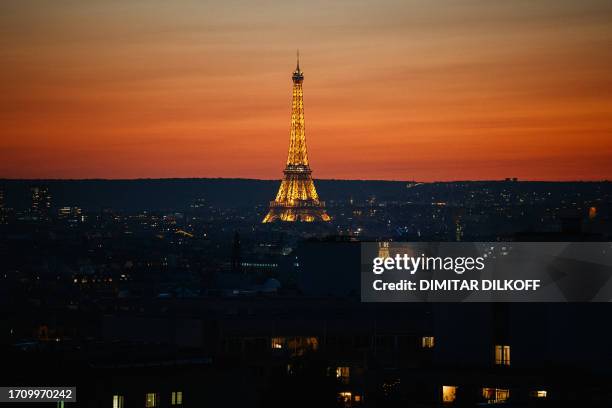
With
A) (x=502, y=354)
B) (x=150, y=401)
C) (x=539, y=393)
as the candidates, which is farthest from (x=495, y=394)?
(x=150, y=401)

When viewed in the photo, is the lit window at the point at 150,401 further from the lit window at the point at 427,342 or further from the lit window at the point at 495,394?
the lit window at the point at 427,342

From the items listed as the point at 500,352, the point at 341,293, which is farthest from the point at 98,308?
the point at 500,352

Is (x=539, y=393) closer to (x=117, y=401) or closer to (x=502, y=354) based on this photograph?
(x=502, y=354)

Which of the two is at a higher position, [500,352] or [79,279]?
[79,279]

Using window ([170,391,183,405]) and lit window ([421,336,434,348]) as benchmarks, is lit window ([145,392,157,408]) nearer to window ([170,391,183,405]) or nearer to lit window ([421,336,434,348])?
window ([170,391,183,405])

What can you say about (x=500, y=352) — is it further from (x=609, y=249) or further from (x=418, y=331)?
(x=418, y=331)

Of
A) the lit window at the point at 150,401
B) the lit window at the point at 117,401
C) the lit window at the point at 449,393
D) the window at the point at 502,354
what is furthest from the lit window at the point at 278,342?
the lit window at the point at 117,401
